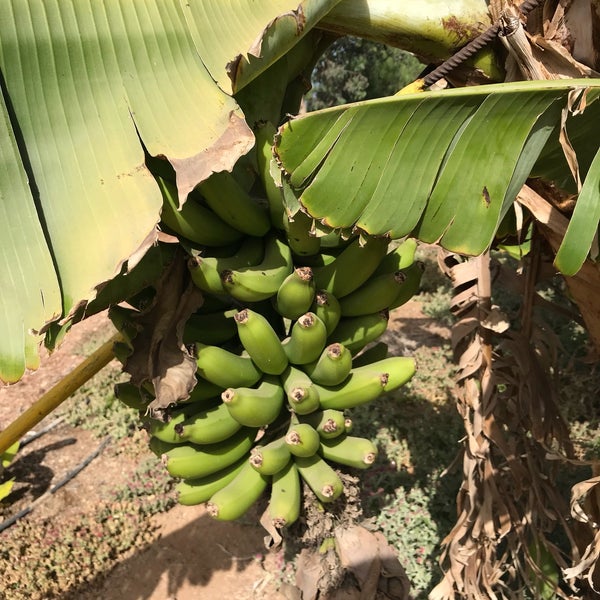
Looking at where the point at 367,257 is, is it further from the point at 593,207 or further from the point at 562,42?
the point at 562,42

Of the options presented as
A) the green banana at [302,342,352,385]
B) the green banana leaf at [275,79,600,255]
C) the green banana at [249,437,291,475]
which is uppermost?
the green banana leaf at [275,79,600,255]

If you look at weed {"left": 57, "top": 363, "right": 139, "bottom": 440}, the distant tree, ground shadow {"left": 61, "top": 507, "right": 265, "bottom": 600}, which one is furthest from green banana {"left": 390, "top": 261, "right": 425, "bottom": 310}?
the distant tree

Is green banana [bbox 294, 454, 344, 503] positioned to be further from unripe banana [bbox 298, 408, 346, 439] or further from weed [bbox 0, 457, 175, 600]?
A: weed [bbox 0, 457, 175, 600]

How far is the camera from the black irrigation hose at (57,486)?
3225 millimetres


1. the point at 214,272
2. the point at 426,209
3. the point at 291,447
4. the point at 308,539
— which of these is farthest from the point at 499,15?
the point at 308,539

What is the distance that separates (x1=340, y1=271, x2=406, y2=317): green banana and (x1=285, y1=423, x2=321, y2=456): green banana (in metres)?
0.28

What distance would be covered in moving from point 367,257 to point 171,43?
21.6 inches

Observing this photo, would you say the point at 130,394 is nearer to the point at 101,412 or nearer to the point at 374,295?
the point at 374,295

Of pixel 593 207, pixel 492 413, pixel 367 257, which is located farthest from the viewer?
pixel 492 413

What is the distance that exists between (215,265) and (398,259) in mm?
465

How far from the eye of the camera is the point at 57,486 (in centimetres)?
352

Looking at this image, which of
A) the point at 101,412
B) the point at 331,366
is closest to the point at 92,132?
the point at 331,366

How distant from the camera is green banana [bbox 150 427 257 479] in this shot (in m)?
1.21

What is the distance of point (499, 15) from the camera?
3.41 ft
